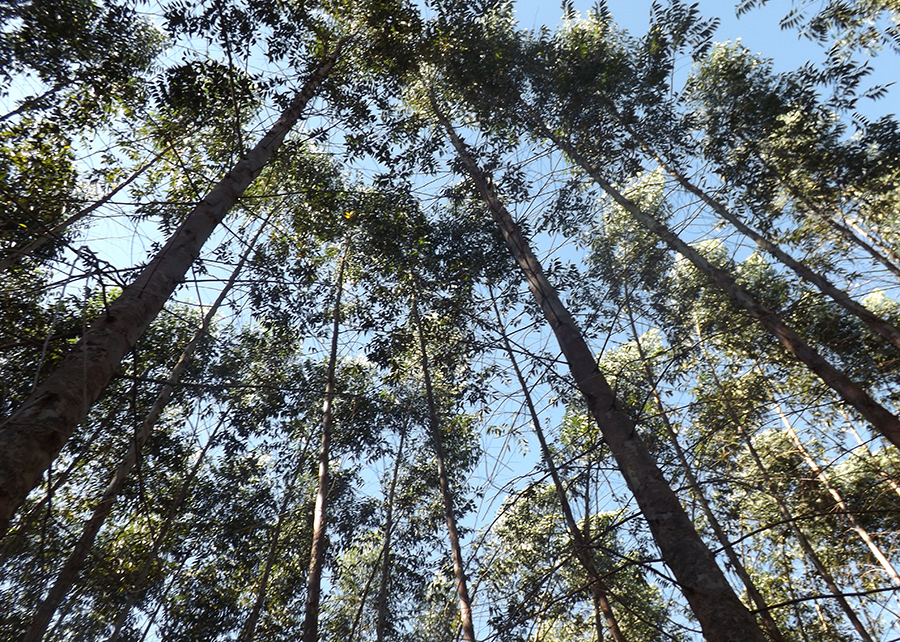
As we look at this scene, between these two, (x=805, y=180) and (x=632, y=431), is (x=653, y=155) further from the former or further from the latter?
(x=632, y=431)

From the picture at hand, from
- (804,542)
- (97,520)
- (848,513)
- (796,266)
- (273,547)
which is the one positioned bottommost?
(848,513)

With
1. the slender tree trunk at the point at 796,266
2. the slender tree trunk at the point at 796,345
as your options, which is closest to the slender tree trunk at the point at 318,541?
the slender tree trunk at the point at 796,345

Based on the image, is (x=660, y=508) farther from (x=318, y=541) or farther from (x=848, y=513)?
(x=318, y=541)

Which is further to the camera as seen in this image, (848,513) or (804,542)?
(804,542)

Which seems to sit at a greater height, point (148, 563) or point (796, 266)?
point (796, 266)

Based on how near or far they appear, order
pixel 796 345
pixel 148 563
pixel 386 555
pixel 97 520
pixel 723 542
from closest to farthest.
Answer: pixel 97 520, pixel 148 563, pixel 723 542, pixel 796 345, pixel 386 555

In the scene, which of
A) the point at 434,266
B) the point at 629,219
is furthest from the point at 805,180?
the point at 434,266

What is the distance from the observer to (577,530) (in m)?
2.69

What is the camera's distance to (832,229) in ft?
28.3

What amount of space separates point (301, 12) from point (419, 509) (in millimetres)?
8934

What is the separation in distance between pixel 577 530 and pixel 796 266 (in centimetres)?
560

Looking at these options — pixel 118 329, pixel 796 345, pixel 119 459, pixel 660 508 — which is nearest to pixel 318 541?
pixel 119 459

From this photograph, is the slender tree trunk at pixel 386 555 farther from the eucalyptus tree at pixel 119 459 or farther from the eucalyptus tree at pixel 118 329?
the eucalyptus tree at pixel 118 329

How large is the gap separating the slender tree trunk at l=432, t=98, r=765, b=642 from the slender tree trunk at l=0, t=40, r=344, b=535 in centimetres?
212
